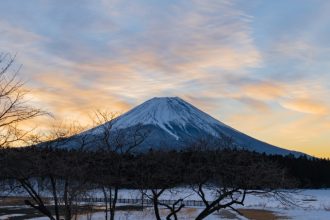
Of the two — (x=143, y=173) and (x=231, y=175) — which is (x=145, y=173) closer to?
(x=143, y=173)

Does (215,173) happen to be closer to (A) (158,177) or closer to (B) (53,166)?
(A) (158,177)

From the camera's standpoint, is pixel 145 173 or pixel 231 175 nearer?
pixel 231 175

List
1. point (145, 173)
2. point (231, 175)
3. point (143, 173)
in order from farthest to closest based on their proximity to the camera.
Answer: point (145, 173) < point (143, 173) < point (231, 175)

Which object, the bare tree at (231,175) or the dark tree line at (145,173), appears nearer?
the dark tree line at (145,173)

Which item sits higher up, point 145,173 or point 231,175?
Result: point 145,173

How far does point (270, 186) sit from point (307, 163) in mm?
76797

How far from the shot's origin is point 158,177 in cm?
1538

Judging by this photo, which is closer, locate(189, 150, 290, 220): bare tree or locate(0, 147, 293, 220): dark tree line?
locate(0, 147, 293, 220): dark tree line

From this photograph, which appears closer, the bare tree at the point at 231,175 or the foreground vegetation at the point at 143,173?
the foreground vegetation at the point at 143,173

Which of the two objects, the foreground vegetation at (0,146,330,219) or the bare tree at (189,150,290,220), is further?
the bare tree at (189,150,290,220)

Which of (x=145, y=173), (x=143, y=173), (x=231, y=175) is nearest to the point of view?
(x=231, y=175)

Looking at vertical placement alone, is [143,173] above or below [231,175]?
above

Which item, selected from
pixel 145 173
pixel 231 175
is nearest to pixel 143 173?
pixel 145 173

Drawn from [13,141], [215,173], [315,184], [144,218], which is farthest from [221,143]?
[315,184]
